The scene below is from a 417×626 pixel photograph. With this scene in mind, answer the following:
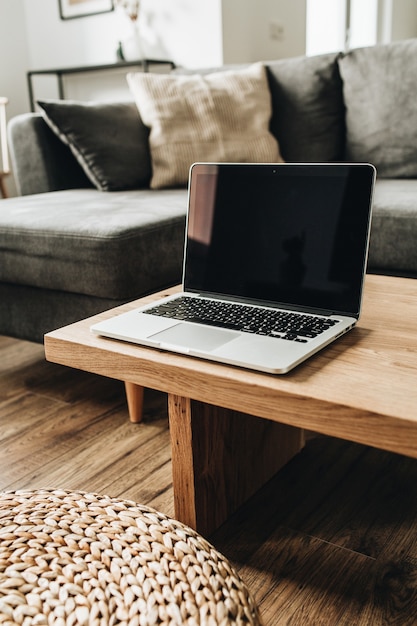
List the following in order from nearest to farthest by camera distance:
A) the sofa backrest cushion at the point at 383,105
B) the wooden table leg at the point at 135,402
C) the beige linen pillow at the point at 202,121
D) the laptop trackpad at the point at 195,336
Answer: the laptop trackpad at the point at 195,336, the wooden table leg at the point at 135,402, the sofa backrest cushion at the point at 383,105, the beige linen pillow at the point at 202,121

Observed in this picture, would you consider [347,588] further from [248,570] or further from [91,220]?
[91,220]

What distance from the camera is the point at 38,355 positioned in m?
1.89

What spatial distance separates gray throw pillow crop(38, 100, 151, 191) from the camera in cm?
192

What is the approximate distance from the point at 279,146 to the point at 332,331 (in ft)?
4.88

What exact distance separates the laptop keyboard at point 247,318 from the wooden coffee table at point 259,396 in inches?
1.7

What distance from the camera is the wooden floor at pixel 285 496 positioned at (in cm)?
86

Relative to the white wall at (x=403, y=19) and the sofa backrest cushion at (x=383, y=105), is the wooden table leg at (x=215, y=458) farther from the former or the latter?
the white wall at (x=403, y=19)

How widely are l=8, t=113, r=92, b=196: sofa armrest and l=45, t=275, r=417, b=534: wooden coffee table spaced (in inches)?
46.7

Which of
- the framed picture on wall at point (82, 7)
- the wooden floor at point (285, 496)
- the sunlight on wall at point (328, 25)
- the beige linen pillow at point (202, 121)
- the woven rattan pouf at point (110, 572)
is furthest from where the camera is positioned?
the sunlight on wall at point (328, 25)

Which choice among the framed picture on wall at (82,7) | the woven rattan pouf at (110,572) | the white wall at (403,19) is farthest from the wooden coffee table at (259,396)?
the white wall at (403,19)

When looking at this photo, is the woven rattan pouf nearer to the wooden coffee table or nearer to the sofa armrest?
A: the wooden coffee table

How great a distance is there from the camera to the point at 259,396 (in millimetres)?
670

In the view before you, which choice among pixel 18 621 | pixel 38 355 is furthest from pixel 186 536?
pixel 38 355

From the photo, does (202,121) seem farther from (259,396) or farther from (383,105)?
(259,396)
